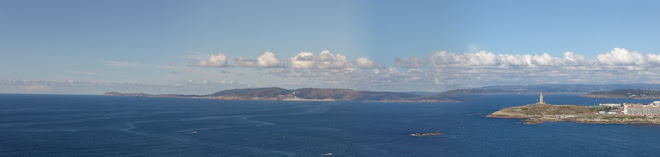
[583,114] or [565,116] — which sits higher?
[583,114]

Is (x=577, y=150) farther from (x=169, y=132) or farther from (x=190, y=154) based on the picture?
(x=169, y=132)

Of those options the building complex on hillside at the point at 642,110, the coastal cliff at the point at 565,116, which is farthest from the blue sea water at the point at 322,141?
the building complex on hillside at the point at 642,110

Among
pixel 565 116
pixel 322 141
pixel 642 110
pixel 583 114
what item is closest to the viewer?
pixel 322 141

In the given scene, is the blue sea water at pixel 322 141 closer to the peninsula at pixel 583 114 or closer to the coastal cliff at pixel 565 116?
the coastal cliff at pixel 565 116

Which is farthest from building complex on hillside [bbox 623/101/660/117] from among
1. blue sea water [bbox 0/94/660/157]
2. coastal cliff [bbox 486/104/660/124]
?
blue sea water [bbox 0/94/660/157]

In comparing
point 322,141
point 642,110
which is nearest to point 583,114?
point 642,110

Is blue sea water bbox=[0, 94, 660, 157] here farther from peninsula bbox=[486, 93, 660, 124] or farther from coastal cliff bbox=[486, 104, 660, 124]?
peninsula bbox=[486, 93, 660, 124]

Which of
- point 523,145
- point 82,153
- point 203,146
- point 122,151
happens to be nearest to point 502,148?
point 523,145

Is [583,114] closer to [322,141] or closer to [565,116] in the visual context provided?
[565,116]
